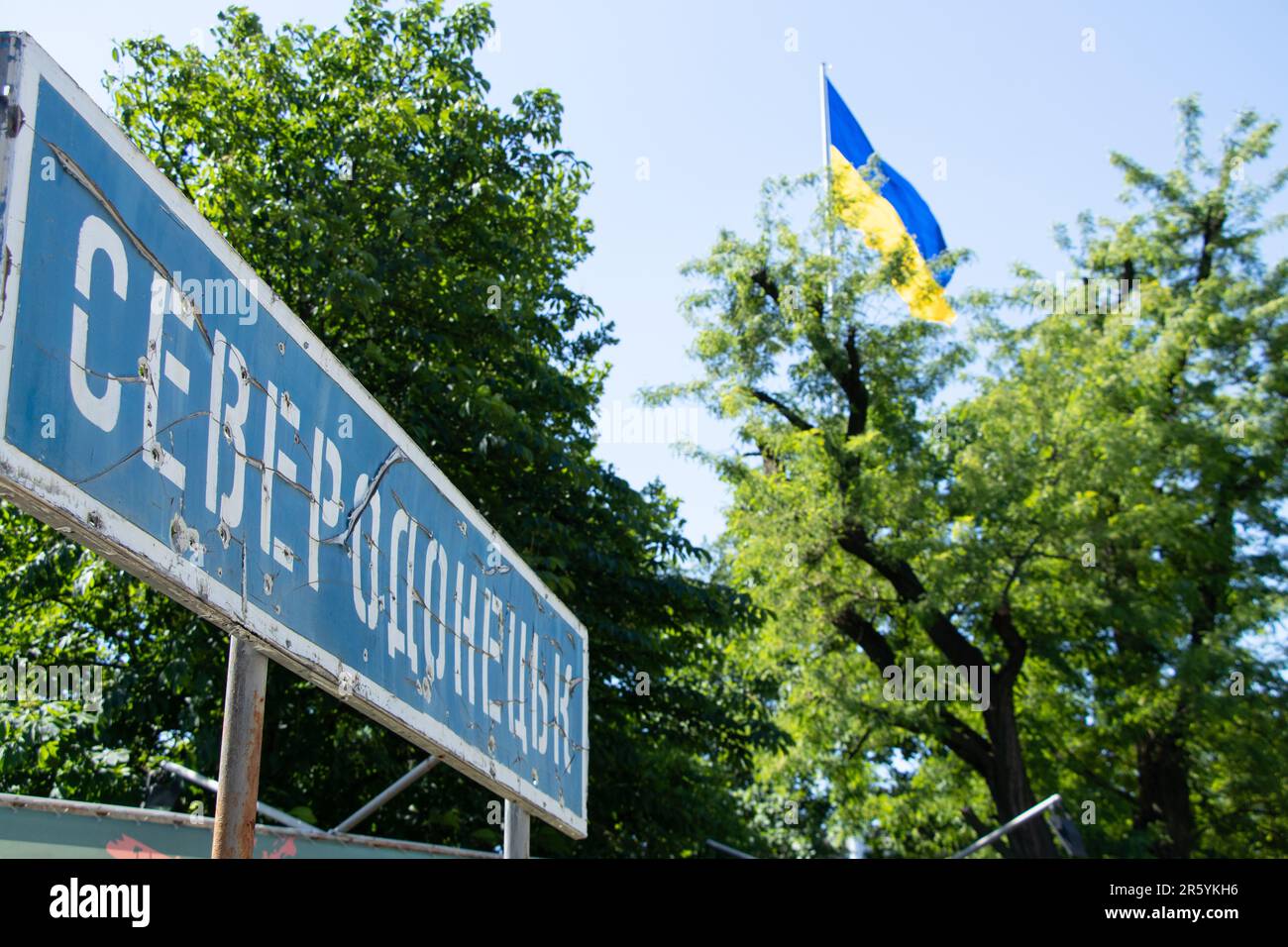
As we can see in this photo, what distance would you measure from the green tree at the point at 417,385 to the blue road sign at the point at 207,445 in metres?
8.56

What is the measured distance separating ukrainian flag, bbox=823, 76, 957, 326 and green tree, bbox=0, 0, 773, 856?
23.4ft

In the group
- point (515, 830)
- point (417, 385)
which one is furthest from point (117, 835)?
point (417, 385)

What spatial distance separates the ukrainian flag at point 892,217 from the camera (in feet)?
72.5

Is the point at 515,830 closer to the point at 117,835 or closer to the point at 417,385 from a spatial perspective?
the point at 117,835

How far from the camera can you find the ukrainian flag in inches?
870

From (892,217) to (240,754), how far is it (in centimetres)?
2144

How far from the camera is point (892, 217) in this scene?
22641 millimetres

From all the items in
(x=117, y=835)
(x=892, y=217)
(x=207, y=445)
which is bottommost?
(x=117, y=835)

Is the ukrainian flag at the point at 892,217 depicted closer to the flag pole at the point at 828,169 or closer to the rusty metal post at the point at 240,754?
the flag pole at the point at 828,169

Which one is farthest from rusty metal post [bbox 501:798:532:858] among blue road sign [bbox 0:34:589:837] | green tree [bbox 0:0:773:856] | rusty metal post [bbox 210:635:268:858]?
green tree [bbox 0:0:773:856]

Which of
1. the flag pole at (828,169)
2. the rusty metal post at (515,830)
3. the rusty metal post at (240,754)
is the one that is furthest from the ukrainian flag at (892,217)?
the rusty metal post at (240,754)

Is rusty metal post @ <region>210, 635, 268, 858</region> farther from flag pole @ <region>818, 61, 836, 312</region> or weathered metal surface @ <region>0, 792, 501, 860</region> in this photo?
flag pole @ <region>818, 61, 836, 312</region>

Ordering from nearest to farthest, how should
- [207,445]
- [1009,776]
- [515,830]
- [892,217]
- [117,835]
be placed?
[207,445] → [117,835] → [515,830] → [1009,776] → [892,217]
